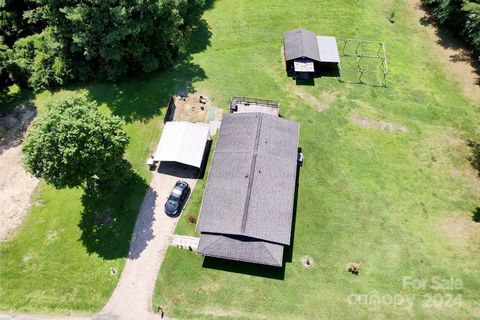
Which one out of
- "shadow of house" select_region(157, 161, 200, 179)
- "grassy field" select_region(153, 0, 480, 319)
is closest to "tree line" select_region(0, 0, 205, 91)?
"grassy field" select_region(153, 0, 480, 319)

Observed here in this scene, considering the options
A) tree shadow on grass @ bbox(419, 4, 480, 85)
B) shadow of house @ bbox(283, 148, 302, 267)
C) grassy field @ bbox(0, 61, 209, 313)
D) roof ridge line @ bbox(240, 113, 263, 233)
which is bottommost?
grassy field @ bbox(0, 61, 209, 313)

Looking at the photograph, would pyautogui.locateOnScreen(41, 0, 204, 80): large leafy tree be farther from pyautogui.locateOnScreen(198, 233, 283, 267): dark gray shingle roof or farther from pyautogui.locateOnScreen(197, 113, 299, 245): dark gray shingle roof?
pyautogui.locateOnScreen(198, 233, 283, 267): dark gray shingle roof

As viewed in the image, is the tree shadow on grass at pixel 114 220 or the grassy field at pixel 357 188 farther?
the tree shadow on grass at pixel 114 220

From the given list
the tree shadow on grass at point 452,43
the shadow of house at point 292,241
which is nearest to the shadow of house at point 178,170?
the shadow of house at point 292,241

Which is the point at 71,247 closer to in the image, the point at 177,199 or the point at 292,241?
the point at 177,199

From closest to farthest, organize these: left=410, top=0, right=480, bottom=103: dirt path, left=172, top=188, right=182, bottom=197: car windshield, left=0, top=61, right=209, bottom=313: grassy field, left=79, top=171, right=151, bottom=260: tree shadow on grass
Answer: left=0, top=61, right=209, bottom=313: grassy field
left=79, top=171, right=151, bottom=260: tree shadow on grass
left=172, top=188, right=182, bottom=197: car windshield
left=410, top=0, right=480, bottom=103: dirt path

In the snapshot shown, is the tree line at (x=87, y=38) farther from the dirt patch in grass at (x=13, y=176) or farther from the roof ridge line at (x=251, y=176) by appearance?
the roof ridge line at (x=251, y=176)
